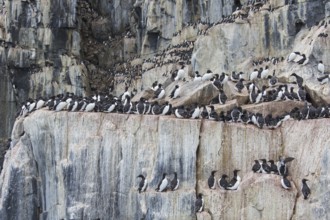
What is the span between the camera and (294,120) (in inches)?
983

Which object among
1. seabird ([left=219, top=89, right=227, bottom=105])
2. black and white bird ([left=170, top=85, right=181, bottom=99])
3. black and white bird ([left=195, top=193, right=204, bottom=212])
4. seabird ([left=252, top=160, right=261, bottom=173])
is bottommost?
black and white bird ([left=195, top=193, right=204, bottom=212])

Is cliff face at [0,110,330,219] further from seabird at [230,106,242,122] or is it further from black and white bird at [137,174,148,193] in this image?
seabird at [230,106,242,122]

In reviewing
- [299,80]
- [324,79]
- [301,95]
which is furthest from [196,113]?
[324,79]

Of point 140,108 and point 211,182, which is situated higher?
point 140,108

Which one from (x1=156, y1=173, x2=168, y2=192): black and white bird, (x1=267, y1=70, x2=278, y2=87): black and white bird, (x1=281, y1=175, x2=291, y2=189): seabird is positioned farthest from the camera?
(x1=267, y1=70, x2=278, y2=87): black and white bird

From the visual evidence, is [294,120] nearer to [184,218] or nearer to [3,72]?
[184,218]

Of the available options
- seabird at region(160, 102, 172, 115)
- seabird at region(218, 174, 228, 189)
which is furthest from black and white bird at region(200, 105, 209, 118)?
seabird at region(218, 174, 228, 189)

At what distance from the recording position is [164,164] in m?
24.7

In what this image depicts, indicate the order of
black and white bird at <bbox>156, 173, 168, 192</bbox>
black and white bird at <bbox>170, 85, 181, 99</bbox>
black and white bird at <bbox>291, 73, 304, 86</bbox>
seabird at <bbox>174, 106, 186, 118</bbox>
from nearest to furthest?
black and white bird at <bbox>156, 173, 168, 192</bbox>, seabird at <bbox>174, 106, 186, 118</bbox>, black and white bird at <bbox>291, 73, 304, 86</bbox>, black and white bird at <bbox>170, 85, 181, 99</bbox>

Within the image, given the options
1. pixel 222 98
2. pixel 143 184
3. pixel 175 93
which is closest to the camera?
pixel 143 184

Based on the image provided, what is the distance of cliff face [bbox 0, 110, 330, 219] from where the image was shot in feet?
75.9

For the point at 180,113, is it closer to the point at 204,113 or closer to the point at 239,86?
the point at 204,113

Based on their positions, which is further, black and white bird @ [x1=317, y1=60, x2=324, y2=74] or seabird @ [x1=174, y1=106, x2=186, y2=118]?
black and white bird @ [x1=317, y1=60, x2=324, y2=74]

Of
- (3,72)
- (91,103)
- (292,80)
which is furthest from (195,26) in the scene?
(91,103)
